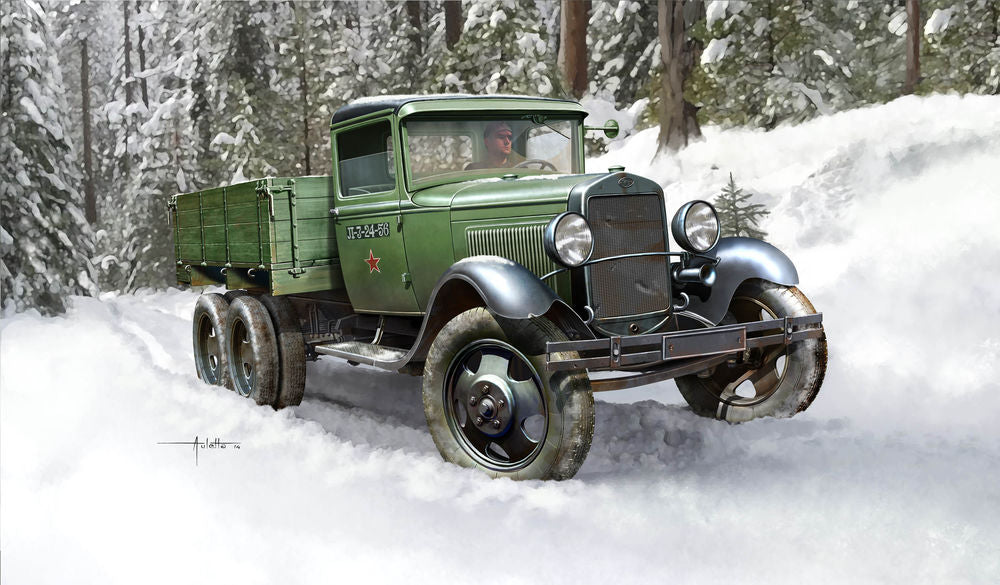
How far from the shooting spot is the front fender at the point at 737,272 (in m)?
6.75

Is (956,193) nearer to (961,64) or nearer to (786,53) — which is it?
(786,53)

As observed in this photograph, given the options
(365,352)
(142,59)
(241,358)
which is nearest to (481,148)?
(365,352)

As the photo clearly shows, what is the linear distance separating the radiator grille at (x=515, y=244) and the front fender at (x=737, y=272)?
1.36 metres

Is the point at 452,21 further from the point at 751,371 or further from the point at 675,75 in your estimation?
the point at 751,371

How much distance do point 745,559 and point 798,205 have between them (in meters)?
9.80

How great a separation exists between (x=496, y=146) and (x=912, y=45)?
46.0 feet

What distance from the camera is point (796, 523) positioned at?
4918 millimetres

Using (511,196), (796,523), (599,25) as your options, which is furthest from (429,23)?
(796,523)

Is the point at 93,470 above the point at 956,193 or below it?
below

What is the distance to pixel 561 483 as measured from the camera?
18.0ft

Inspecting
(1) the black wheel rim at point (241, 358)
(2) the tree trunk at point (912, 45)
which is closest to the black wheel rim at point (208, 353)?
(1) the black wheel rim at point (241, 358)

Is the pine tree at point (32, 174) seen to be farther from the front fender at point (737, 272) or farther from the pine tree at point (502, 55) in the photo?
the front fender at point (737, 272)

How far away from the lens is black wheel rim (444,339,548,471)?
18.7ft

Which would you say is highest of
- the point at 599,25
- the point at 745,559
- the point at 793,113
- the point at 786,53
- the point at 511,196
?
the point at 599,25
